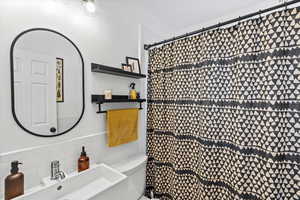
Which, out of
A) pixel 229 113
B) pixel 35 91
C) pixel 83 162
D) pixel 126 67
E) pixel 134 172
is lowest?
pixel 134 172

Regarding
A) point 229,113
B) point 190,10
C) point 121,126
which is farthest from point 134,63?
point 229,113

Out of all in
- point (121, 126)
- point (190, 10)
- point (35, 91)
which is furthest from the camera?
point (190, 10)

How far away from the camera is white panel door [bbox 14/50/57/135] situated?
0.92 m

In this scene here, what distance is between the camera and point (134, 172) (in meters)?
1.46

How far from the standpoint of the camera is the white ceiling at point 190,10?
58.8 inches

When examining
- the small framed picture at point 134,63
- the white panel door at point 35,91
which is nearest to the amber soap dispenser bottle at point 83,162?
the white panel door at point 35,91

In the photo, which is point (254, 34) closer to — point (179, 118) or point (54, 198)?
point (179, 118)

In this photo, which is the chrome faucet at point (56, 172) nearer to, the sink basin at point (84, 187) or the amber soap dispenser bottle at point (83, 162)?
the sink basin at point (84, 187)

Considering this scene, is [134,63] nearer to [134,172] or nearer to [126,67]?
[126,67]

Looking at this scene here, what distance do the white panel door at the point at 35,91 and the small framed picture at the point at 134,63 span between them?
73 cm

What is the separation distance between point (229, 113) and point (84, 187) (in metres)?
1.29

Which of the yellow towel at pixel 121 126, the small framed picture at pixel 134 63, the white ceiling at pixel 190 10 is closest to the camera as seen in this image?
the yellow towel at pixel 121 126

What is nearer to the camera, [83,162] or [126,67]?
[83,162]

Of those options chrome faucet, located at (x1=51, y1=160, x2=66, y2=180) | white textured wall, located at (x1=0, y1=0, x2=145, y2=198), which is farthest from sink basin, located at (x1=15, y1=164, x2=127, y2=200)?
white textured wall, located at (x1=0, y1=0, x2=145, y2=198)
